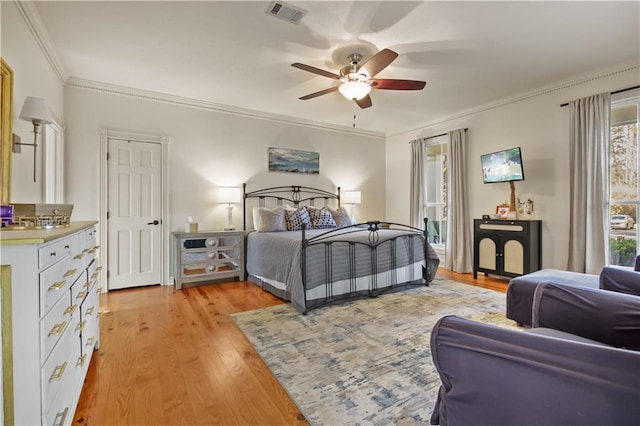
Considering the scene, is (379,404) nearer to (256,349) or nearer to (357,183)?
(256,349)

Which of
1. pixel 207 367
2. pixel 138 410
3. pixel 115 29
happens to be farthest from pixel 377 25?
pixel 138 410

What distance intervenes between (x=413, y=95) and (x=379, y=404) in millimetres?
3915

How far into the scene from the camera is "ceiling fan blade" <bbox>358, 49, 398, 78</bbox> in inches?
99.1

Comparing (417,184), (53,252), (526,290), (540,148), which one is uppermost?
(540,148)

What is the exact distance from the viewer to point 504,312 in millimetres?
3021

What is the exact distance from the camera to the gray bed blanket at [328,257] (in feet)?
10.4

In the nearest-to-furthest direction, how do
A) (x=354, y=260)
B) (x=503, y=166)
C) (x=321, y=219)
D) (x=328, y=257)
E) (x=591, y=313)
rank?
(x=591, y=313) < (x=328, y=257) < (x=354, y=260) < (x=503, y=166) < (x=321, y=219)

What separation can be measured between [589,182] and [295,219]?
3.72 m

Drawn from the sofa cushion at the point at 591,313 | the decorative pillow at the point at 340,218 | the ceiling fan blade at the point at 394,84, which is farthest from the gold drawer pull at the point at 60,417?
the decorative pillow at the point at 340,218

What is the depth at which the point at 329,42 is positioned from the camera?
9.45 ft

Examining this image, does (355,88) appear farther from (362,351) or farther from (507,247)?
(507,247)

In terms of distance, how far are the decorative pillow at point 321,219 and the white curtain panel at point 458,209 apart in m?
2.00

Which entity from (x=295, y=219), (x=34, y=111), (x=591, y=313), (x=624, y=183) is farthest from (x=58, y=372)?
(x=624, y=183)

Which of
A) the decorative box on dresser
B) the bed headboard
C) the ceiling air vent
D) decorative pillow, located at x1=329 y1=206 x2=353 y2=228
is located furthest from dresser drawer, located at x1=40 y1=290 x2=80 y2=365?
decorative pillow, located at x1=329 y1=206 x2=353 y2=228
